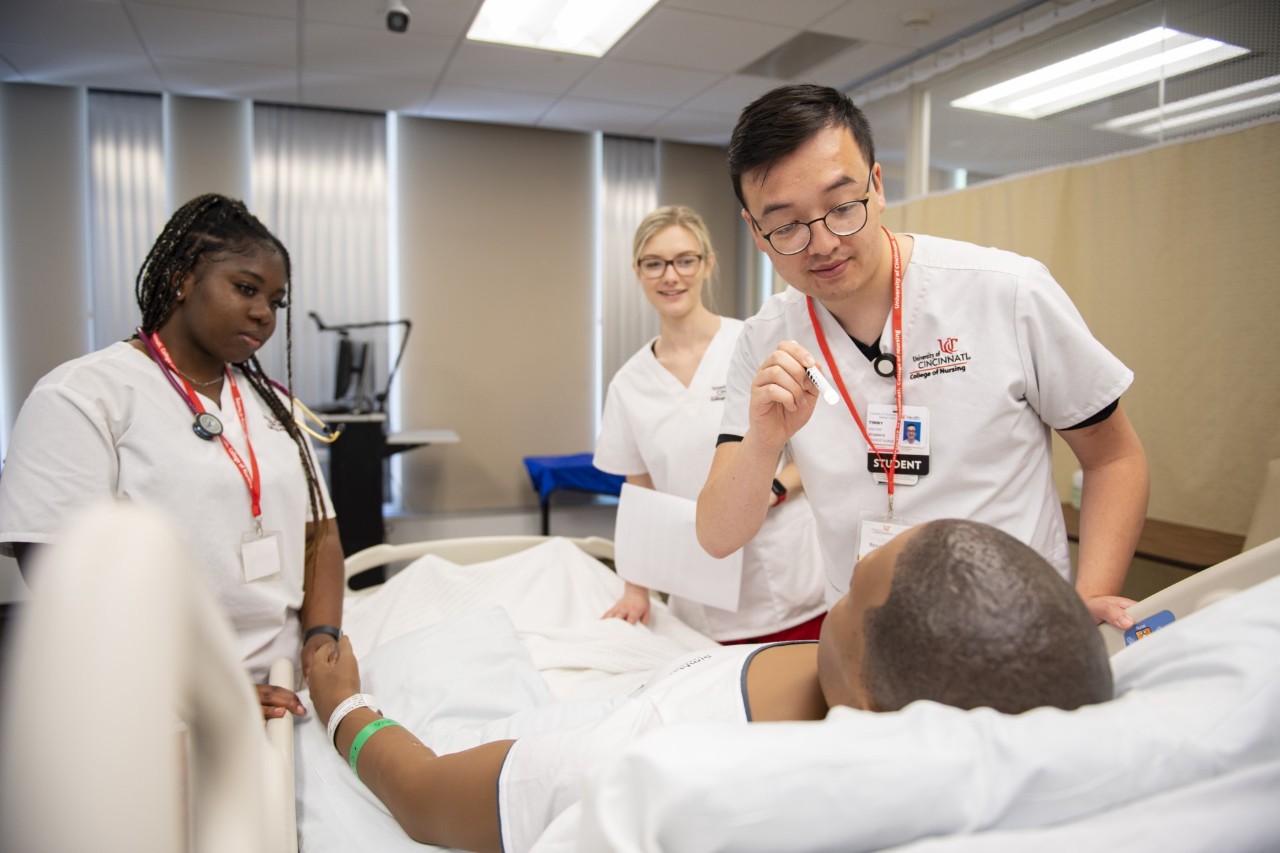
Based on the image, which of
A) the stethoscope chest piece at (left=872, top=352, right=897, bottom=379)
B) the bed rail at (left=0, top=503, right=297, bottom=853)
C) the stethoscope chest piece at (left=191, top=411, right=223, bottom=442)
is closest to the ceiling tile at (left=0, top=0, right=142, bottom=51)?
the stethoscope chest piece at (left=191, top=411, right=223, bottom=442)

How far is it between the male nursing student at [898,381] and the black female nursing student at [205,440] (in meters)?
0.85

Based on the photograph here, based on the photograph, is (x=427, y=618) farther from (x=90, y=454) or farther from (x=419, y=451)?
(x=419, y=451)

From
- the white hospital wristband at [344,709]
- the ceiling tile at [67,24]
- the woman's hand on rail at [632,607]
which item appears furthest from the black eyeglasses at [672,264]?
the ceiling tile at [67,24]

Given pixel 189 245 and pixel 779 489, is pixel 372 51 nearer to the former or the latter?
pixel 189 245

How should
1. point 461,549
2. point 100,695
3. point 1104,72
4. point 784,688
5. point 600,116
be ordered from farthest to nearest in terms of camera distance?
point 600,116, point 1104,72, point 461,549, point 784,688, point 100,695

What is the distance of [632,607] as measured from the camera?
1.97 metres

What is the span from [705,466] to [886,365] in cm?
81

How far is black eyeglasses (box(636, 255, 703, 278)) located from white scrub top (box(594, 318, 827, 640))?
0.72 feet

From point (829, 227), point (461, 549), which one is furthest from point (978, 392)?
point (461, 549)

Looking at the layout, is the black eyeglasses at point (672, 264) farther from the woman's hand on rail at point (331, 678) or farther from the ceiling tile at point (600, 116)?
the ceiling tile at point (600, 116)

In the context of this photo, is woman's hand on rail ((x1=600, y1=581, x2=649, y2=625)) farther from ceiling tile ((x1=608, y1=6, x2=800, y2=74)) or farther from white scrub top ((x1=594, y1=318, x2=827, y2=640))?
ceiling tile ((x1=608, y1=6, x2=800, y2=74))

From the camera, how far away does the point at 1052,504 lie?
1.36 m

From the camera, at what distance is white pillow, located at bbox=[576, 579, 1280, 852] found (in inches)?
19.1

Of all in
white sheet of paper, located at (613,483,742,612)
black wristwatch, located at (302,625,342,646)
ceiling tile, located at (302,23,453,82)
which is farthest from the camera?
ceiling tile, located at (302,23,453,82)
